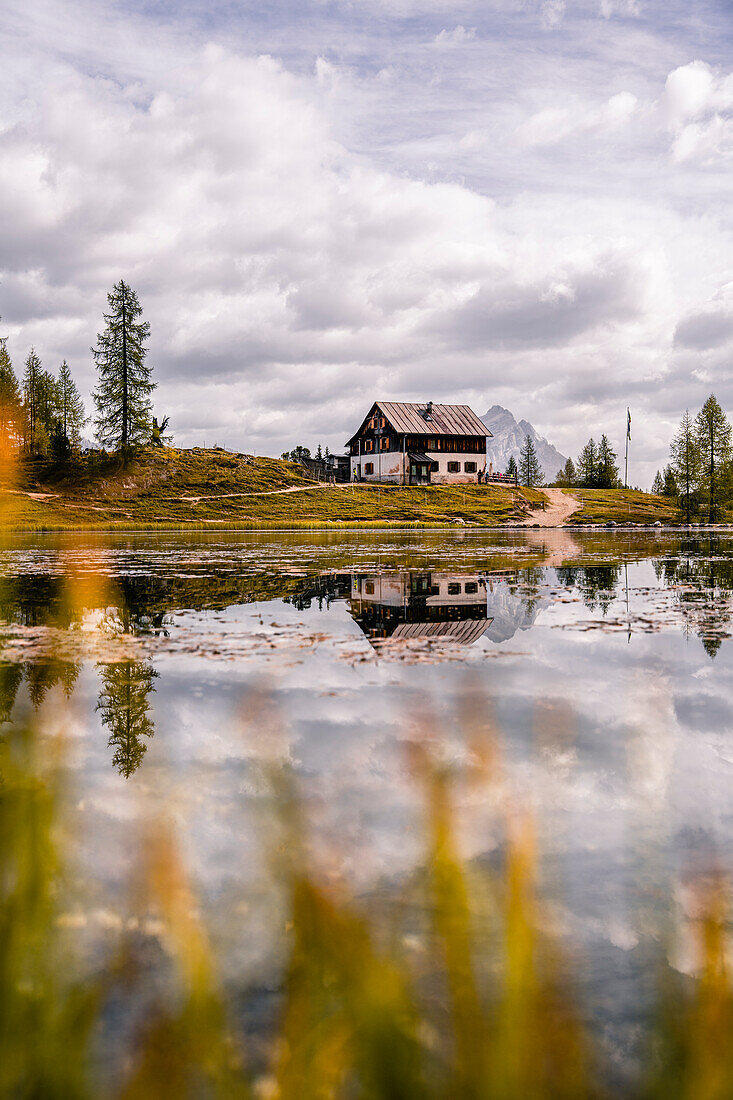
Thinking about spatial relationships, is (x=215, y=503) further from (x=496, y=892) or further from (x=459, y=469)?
(x=496, y=892)

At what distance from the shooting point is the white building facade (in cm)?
10600

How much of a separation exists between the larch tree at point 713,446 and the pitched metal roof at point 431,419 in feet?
95.8

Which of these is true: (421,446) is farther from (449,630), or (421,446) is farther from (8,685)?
(8,685)

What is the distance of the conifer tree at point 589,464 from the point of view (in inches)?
5246

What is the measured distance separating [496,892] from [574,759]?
2.44 meters

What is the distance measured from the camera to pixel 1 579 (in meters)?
21.6

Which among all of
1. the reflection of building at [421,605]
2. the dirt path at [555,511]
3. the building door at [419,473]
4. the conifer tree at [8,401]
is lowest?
the reflection of building at [421,605]

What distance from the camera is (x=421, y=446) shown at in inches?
4264

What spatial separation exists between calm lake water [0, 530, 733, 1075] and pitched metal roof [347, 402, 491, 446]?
307 feet

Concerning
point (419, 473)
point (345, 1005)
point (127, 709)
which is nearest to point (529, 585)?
point (127, 709)

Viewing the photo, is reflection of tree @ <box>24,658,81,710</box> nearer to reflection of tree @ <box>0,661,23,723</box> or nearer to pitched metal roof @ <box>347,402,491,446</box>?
reflection of tree @ <box>0,661,23,723</box>

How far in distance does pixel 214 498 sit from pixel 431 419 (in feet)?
145

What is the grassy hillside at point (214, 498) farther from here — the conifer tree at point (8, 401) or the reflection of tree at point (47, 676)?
the reflection of tree at point (47, 676)

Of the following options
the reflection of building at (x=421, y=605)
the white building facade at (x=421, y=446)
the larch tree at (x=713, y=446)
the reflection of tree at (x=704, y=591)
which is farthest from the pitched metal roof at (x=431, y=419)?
the reflection of building at (x=421, y=605)
